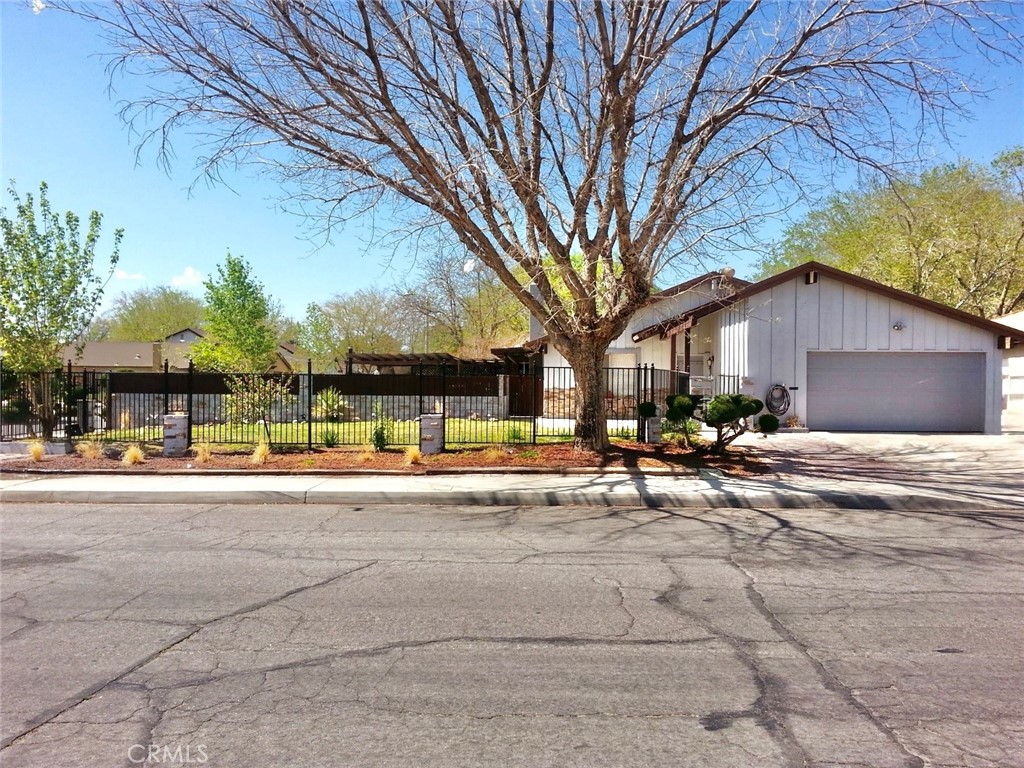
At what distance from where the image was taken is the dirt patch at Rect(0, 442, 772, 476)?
41.3 feet

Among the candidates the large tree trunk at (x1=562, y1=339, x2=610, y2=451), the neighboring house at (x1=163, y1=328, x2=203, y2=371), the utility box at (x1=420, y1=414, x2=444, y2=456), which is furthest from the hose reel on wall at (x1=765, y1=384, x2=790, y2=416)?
the neighboring house at (x1=163, y1=328, x2=203, y2=371)

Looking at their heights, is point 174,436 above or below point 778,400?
below

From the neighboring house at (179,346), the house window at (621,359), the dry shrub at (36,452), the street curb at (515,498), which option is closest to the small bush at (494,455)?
the street curb at (515,498)

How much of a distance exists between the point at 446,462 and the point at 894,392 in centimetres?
1423

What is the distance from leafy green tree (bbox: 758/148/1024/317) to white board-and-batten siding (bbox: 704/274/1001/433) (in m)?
7.15

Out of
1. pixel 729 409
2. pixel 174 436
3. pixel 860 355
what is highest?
pixel 860 355

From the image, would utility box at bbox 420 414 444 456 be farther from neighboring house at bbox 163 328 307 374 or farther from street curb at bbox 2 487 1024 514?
neighboring house at bbox 163 328 307 374

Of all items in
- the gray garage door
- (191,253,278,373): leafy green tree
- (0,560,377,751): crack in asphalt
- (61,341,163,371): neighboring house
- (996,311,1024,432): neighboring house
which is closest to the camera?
(0,560,377,751): crack in asphalt

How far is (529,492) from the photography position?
414 inches

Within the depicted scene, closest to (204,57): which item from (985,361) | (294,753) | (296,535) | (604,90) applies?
(604,90)

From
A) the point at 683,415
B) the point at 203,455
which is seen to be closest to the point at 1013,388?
the point at 683,415

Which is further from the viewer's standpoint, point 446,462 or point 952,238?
point 952,238

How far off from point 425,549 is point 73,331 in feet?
41.5

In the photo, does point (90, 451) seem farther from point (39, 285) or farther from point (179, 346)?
point (179, 346)
